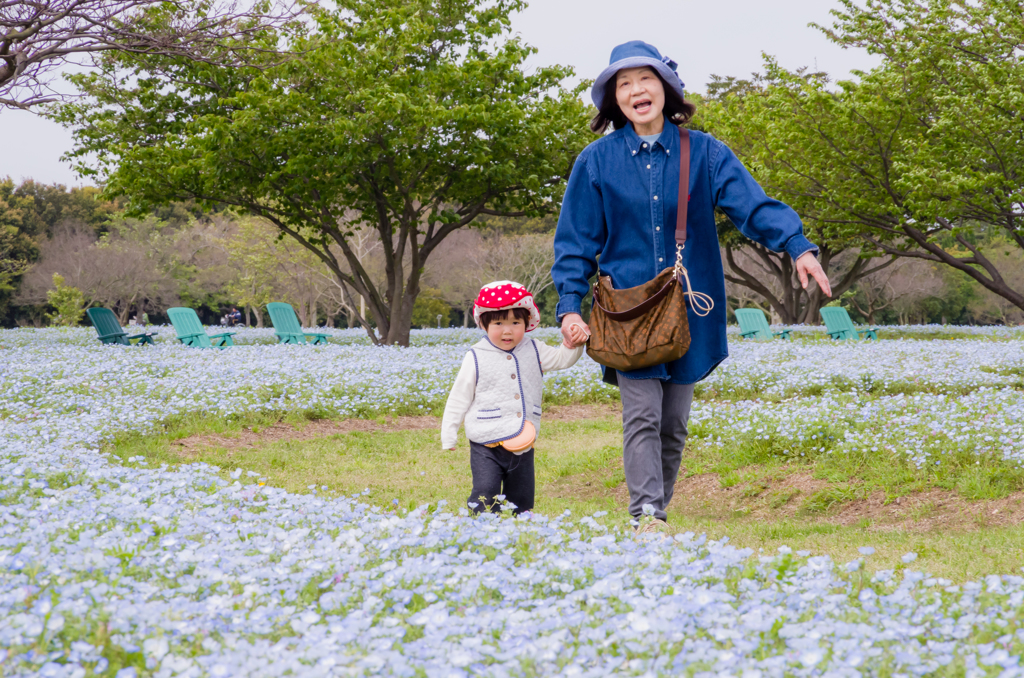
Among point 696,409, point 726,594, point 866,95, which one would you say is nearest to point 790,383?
point 696,409

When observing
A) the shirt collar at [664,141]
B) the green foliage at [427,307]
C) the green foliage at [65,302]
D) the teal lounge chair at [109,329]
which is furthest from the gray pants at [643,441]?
the green foliage at [427,307]

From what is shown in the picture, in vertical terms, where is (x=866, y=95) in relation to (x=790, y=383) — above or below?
above

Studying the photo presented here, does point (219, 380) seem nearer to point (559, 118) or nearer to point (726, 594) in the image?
point (726, 594)

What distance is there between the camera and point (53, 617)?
7.35 feet

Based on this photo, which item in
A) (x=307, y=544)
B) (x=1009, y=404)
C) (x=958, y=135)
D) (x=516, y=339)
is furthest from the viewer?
(x=958, y=135)

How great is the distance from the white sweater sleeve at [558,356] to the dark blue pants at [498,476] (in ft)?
1.60

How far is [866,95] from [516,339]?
18.2 m

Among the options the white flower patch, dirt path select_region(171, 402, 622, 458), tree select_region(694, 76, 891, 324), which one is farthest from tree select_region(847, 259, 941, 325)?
the white flower patch

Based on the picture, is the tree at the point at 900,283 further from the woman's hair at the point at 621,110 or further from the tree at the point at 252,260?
the woman's hair at the point at 621,110

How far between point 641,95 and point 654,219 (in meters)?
0.61

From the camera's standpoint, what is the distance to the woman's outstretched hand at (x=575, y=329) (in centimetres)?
396

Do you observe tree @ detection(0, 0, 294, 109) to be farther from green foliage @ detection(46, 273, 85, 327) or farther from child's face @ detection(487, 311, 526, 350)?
green foliage @ detection(46, 273, 85, 327)

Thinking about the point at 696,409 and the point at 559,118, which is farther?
the point at 559,118

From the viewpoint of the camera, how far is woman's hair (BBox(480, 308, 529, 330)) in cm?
441
